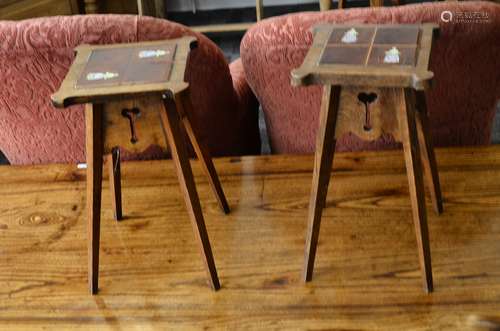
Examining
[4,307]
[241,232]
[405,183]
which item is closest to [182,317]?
[241,232]

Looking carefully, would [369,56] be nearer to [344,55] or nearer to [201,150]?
[344,55]

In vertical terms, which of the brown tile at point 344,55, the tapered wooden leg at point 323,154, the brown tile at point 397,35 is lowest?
the tapered wooden leg at point 323,154

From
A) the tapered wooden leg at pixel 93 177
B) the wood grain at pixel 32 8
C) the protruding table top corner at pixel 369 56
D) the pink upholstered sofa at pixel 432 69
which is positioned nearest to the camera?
the protruding table top corner at pixel 369 56

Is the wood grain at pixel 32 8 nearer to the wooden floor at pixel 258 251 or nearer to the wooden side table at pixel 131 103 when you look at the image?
the wooden floor at pixel 258 251

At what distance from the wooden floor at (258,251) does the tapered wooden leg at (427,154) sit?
0.13 feet

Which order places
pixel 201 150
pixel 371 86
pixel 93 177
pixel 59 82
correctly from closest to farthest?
pixel 371 86 → pixel 93 177 → pixel 201 150 → pixel 59 82

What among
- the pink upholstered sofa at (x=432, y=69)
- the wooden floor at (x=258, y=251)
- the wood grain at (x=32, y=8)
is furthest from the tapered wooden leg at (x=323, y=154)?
the wood grain at (x=32, y=8)

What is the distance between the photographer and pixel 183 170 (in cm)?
93

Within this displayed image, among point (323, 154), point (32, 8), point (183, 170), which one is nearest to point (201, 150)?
point (183, 170)

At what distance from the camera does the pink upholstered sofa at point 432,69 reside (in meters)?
1.05

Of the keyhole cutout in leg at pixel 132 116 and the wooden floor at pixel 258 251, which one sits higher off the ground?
the keyhole cutout in leg at pixel 132 116

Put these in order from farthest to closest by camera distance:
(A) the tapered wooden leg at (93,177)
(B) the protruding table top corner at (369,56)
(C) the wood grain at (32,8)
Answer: (C) the wood grain at (32,8) < (A) the tapered wooden leg at (93,177) < (B) the protruding table top corner at (369,56)

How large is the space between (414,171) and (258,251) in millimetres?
352

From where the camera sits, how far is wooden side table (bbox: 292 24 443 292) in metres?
0.82
